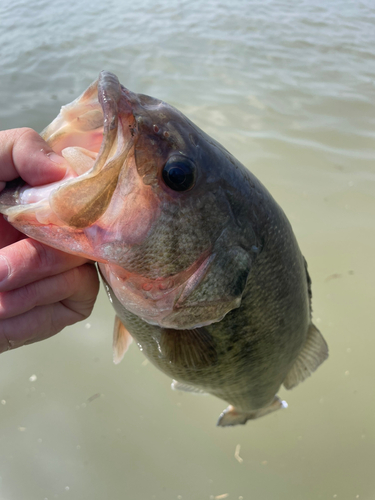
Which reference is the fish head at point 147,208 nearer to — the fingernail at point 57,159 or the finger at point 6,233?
the fingernail at point 57,159

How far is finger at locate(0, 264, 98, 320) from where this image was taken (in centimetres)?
142

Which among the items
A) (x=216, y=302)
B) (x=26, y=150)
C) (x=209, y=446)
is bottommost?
(x=209, y=446)

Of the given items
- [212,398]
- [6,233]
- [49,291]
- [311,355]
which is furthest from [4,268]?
[212,398]

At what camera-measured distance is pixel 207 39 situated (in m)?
7.02

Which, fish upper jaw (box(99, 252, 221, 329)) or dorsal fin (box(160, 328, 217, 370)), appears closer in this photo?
fish upper jaw (box(99, 252, 221, 329))

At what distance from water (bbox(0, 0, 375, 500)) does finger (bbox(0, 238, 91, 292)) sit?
1.50 meters

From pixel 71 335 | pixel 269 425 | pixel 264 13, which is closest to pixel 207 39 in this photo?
pixel 264 13

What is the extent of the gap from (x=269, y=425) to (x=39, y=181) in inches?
85.6

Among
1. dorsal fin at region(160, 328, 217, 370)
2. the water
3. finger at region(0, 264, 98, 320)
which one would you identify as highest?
finger at region(0, 264, 98, 320)

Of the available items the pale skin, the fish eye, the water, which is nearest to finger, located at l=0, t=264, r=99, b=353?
the pale skin

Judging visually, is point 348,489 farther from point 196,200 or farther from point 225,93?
point 225,93

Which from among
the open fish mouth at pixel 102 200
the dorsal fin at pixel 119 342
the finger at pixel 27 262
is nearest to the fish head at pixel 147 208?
the open fish mouth at pixel 102 200

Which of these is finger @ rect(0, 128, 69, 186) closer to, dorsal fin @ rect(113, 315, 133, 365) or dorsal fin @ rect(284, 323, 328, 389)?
dorsal fin @ rect(113, 315, 133, 365)

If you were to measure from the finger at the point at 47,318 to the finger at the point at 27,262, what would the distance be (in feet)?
0.53
